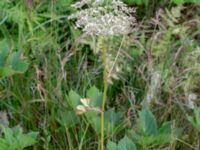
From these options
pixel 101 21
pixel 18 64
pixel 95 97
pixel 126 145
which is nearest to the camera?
pixel 101 21

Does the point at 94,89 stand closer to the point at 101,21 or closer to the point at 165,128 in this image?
the point at 165,128

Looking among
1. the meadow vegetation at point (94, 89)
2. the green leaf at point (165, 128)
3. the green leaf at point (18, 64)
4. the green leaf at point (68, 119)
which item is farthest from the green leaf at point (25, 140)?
the green leaf at point (165, 128)

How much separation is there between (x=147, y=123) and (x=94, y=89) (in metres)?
0.20

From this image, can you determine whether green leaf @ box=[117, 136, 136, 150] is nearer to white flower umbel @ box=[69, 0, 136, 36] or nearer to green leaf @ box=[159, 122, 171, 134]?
green leaf @ box=[159, 122, 171, 134]

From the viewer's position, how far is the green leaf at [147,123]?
5.98 ft

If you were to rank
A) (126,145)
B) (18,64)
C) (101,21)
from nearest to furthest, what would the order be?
(101,21), (126,145), (18,64)

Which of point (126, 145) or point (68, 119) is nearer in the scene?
point (126, 145)

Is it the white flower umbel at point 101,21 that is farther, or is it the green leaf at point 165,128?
the green leaf at point 165,128

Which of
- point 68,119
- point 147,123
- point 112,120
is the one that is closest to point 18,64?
point 68,119

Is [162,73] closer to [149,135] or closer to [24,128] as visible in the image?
[149,135]

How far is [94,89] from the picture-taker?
190 centimetres

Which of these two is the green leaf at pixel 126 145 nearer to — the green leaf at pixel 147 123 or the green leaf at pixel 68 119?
the green leaf at pixel 147 123

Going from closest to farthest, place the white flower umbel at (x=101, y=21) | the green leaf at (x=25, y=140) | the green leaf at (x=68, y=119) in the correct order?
the white flower umbel at (x=101, y=21), the green leaf at (x=25, y=140), the green leaf at (x=68, y=119)

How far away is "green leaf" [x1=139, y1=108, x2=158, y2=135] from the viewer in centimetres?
182
